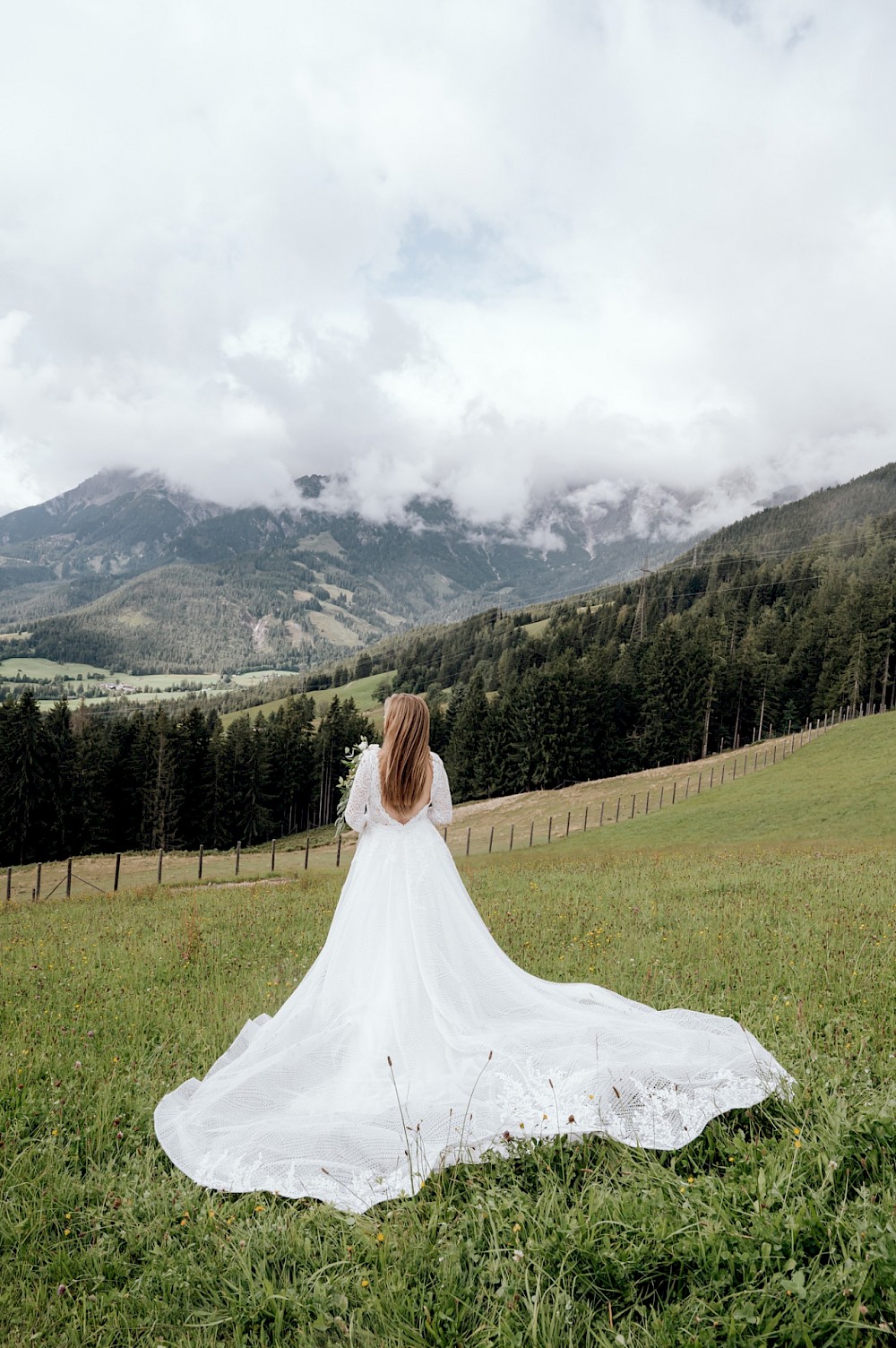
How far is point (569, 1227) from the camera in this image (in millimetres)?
3566

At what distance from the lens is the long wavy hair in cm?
646

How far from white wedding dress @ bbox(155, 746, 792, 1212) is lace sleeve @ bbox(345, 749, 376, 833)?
14 mm

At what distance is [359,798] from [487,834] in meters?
46.8

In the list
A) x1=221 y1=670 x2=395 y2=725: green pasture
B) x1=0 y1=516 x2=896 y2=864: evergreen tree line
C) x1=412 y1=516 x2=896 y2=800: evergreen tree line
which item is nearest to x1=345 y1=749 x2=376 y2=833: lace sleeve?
x1=0 y1=516 x2=896 y2=864: evergreen tree line

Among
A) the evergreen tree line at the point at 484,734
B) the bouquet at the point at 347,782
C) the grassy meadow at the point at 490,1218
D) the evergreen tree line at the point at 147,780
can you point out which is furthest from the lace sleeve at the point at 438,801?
the evergreen tree line at the point at 484,734

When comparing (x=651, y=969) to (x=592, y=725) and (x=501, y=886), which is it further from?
(x=592, y=725)

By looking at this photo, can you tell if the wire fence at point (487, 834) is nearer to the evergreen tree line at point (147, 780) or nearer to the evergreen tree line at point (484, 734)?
the evergreen tree line at point (147, 780)

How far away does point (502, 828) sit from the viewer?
183ft

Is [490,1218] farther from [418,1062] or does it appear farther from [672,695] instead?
[672,695]

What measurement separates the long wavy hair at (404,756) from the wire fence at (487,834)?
23.8 metres

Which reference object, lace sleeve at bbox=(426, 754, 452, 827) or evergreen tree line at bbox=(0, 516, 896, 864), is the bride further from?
evergreen tree line at bbox=(0, 516, 896, 864)

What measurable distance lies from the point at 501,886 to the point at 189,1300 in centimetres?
1280

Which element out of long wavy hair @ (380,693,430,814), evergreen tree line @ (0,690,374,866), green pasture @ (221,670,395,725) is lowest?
evergreen tree line @ (0,690,374,866)

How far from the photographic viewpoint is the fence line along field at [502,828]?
38406 mm
